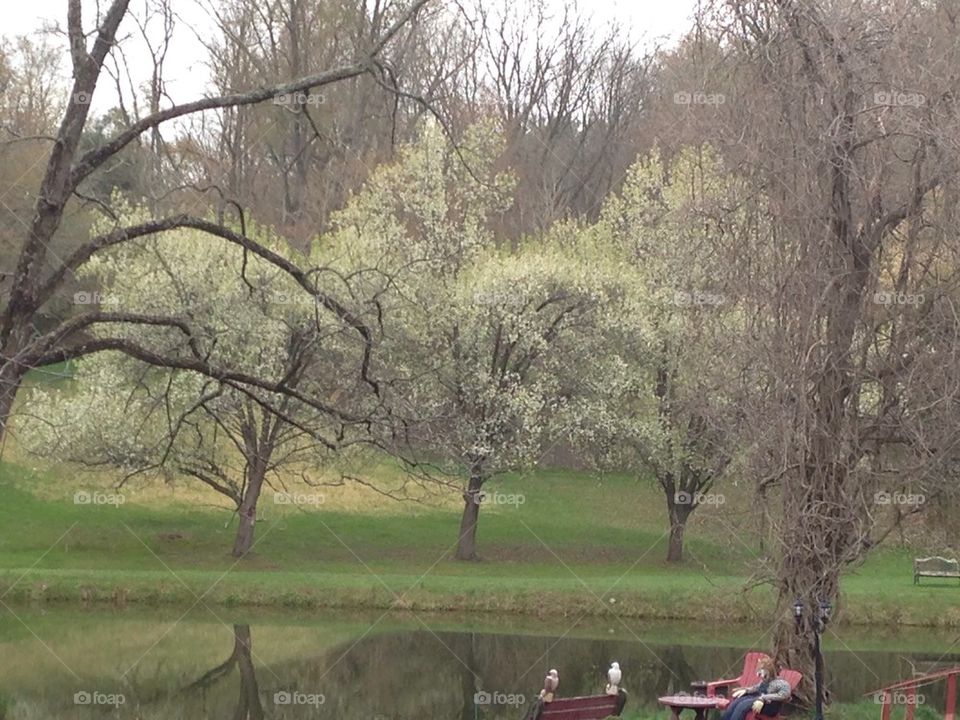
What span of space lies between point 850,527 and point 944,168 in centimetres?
421

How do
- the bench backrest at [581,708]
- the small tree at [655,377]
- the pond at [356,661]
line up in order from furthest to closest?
the small tree at [655,377] < the pond at [356,661] < the bench backrest at [581,708]

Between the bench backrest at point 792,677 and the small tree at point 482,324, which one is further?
the small tree at point 482,324

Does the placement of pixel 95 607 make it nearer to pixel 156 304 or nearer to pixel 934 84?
pixel 156 304

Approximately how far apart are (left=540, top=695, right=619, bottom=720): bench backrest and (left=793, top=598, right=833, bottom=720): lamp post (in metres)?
2.34

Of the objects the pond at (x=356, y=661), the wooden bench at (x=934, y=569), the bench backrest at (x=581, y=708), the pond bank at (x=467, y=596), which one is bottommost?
the pond at (x=356, y=661)

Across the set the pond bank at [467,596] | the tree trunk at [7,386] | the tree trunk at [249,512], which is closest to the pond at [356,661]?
the pond bank at [467,596]

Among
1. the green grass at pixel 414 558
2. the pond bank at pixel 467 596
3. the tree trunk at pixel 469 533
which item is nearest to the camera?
the pond bank at pixel 467 596

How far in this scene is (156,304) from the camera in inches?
1282

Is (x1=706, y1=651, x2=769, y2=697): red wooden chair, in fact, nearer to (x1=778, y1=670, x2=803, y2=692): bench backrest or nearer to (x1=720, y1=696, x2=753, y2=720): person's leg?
(x1=778, y1=670, x2=803, y2=692): bench backrest

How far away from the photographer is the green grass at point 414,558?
29.8m

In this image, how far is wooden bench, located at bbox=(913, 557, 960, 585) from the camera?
104ft

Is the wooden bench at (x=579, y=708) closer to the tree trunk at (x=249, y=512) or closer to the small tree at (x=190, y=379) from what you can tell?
the small tree at (x=190, y=379)

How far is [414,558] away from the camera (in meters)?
36.3

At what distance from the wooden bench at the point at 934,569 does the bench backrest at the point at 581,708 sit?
18.6m
